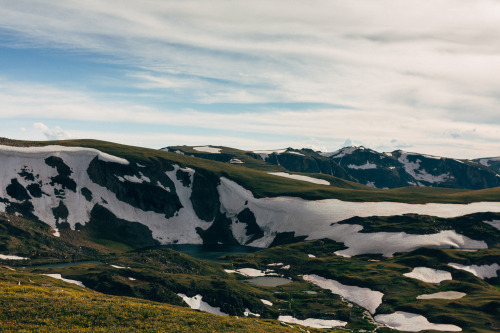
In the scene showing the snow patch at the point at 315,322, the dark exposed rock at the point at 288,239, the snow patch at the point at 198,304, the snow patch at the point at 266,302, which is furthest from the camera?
the dark exposed rock at the point at 288,239

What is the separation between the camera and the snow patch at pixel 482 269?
132m

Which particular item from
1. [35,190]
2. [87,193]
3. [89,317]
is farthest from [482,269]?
[35,190]

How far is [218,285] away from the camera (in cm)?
10950

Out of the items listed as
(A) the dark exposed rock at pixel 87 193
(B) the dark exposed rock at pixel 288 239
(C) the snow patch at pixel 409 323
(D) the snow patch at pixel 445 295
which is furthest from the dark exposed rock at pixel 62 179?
(D) the snow patch at pixel 445 295

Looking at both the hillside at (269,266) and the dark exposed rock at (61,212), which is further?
the dark exposed rock at (61,212)

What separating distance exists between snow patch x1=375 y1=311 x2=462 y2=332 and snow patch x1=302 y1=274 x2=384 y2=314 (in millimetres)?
6067

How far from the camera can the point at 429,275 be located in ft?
429

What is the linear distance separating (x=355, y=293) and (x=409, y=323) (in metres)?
24.5

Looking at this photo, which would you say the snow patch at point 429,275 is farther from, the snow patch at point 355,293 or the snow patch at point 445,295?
the snow patch at point 355,293

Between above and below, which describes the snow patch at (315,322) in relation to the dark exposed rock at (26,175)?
below

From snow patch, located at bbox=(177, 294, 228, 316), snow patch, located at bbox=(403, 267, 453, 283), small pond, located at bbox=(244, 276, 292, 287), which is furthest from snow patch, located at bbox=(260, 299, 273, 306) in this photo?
snow patch, located at bbox=(403, 267, 453, 283)

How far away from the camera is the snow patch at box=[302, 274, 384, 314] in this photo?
361 ft

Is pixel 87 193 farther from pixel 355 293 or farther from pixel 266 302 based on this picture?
pixel 355 293

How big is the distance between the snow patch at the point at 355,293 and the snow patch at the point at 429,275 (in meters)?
19.3
